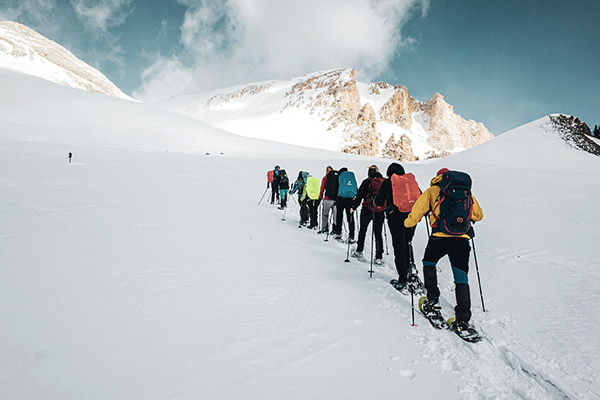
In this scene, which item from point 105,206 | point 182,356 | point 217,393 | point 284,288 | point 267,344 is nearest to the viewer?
point 217,393

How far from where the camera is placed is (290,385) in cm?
220

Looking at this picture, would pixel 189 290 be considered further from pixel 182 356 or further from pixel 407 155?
pixel 407 155

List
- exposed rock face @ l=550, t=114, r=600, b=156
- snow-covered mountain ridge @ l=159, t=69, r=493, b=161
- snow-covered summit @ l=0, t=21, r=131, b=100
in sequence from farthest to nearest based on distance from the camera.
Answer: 1. snow-covered mountain ridge @ l=159, t=69, r=493, b=161
2. snow-covered summit @ l=0, t=21, r=131, b=100
3. exposed rock face @ l=550, t=114, r=600, b=156

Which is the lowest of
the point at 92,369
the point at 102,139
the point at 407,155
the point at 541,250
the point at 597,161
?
the point at 92,369

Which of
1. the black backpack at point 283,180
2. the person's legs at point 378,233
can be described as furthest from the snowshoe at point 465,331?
the black backpack at point 283,180

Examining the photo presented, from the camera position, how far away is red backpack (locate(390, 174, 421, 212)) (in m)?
4.71

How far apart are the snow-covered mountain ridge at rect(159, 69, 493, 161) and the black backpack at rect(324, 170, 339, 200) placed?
354 feet

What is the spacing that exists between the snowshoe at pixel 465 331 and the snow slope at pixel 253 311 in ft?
0.41

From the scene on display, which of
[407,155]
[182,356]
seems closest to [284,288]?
[182,356]

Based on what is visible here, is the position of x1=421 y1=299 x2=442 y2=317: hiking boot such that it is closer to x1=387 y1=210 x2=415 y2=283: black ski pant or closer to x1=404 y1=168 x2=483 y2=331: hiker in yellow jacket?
x1=404 y1=168 x2=483 y2=331: hiker in yellow jacket

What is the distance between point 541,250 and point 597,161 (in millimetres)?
23945

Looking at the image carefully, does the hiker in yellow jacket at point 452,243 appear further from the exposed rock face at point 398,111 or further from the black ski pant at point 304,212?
the exposed rock face at point 398,111

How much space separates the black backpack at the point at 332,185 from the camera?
7992mm

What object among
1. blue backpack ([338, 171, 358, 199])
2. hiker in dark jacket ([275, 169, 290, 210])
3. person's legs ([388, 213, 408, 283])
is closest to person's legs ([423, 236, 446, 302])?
person's legs ([388, 213, 408, 283])
